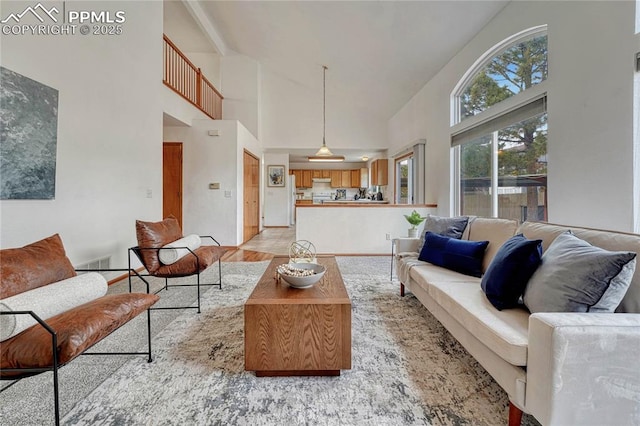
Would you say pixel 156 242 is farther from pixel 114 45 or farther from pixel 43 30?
pixel 114 45

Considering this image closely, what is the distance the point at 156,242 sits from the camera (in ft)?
8.73

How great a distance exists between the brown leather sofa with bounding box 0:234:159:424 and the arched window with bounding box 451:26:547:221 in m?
3.68

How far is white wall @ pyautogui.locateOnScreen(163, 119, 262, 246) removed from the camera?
17.3 feet

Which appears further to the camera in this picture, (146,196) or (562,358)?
(146,196)

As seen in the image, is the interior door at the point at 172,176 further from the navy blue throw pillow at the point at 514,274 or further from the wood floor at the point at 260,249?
the navy blue throw pillow at the point at 514,274

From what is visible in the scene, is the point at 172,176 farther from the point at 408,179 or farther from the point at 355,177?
the point at 355,177

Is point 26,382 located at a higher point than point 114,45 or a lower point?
lower

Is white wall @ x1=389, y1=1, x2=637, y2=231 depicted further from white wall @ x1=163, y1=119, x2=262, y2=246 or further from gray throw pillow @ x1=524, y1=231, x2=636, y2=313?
white wall @ x1=163, y1=119, x2=262, y2=246

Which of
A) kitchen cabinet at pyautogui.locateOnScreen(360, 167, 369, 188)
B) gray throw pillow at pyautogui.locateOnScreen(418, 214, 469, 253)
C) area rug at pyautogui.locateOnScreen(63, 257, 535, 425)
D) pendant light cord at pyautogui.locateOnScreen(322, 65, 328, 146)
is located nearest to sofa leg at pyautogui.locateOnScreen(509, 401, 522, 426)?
area rug at pyautogui.locateOnScreen(63, 257, 535, 425)

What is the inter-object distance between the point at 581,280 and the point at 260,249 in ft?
16.0

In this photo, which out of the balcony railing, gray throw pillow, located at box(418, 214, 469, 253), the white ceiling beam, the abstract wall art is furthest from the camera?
the white ceiling beam

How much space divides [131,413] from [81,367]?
651 mm

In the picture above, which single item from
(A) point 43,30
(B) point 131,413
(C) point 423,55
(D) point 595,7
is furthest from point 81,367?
(C) point 423,55

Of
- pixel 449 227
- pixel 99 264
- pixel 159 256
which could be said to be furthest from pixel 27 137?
pixel 449 227
